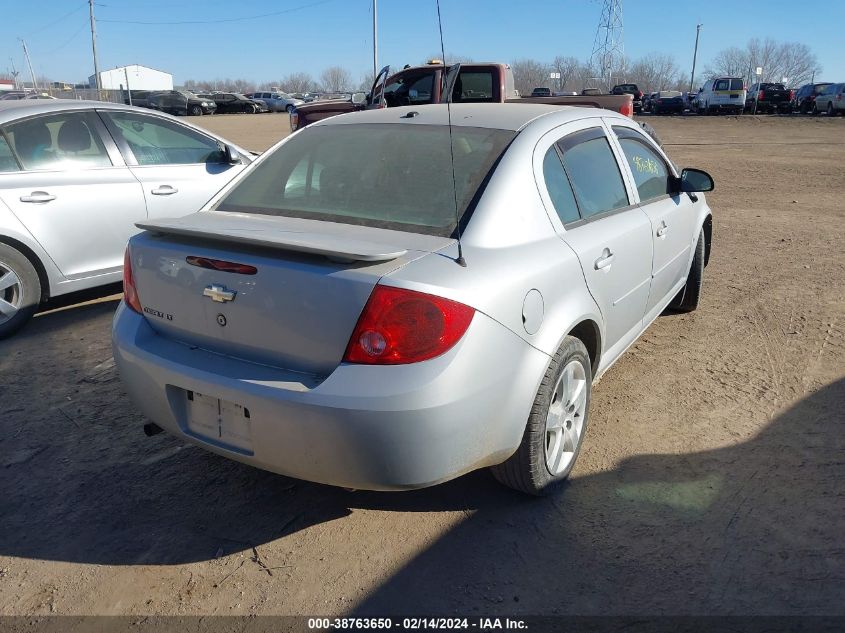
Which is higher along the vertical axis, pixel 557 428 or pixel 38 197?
pixel 38 197

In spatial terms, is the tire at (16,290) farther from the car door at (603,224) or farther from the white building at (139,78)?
the white building at (139,78)

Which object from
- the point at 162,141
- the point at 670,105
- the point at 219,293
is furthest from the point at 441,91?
the point at 670,105

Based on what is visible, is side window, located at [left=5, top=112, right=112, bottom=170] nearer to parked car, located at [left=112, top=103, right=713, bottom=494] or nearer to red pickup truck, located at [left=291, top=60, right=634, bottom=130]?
parked car, located at [left=112, top=103, right=713, bottom=494]

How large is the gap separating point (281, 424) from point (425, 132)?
1626 millimetres

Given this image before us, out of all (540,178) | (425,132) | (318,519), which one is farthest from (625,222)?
(318,519)

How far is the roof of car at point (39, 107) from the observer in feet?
16.8

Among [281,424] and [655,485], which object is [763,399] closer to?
[655,485]

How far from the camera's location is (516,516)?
300cm

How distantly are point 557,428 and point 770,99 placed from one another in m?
43.0

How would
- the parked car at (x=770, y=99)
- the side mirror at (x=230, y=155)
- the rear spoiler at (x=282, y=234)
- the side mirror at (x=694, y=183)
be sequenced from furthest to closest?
the parked car at (x=770, y=99) < the side mirror at (x=230, y=155) < the side mirror at (x=694, y=183) < the rear spoiler at (x=282, y=234)

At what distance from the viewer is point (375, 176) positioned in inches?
127

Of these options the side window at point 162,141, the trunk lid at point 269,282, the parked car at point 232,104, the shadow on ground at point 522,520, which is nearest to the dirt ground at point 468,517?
the shadow on ground at point 522,520

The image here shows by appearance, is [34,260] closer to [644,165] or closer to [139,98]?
[644,165]

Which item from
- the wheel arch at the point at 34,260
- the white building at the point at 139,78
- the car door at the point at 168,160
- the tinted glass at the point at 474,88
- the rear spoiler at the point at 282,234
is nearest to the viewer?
the rear spoiler at the point at 282,234
